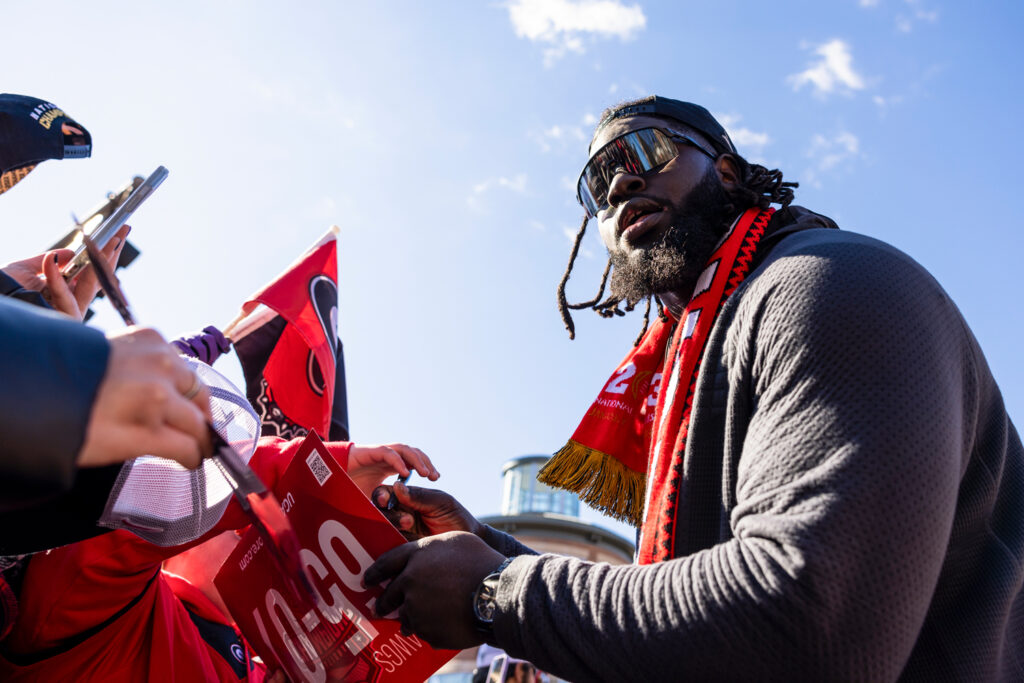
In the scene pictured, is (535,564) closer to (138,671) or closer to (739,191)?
(138,671)

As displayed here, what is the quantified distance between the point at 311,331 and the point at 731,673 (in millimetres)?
4278

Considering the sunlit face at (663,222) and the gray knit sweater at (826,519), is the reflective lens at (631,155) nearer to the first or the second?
the sunlit face at (663,222)

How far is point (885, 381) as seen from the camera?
1.56 metres

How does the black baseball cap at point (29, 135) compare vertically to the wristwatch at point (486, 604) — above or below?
above

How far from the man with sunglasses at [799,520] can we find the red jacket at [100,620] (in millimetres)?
871

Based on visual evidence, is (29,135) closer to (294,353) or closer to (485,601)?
(294,353)

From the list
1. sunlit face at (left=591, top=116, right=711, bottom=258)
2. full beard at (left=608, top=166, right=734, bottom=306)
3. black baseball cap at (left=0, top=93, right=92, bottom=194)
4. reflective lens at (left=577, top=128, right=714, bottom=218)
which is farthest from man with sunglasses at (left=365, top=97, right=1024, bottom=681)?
black baseball cap at (left=0, top=93, right=92, bottom=194)

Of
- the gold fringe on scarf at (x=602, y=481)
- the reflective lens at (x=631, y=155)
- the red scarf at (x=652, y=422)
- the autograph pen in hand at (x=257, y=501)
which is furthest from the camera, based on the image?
the gold fringe on scarf at (x=602, y=481)

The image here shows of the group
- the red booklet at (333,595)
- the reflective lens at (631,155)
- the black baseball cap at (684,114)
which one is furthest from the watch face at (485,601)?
the black baseball cap at (684,114)

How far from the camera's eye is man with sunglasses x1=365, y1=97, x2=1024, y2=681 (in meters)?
1.43

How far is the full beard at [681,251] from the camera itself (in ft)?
8.70

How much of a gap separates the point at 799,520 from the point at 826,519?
5 centimetres

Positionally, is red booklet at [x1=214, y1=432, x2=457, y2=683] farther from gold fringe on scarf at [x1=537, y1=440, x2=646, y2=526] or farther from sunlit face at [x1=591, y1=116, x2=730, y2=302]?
sunlit face at [x1=591, y1=116, x2=730, y2=302]

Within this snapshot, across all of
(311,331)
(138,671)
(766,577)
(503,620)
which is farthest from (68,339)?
(311,331)
